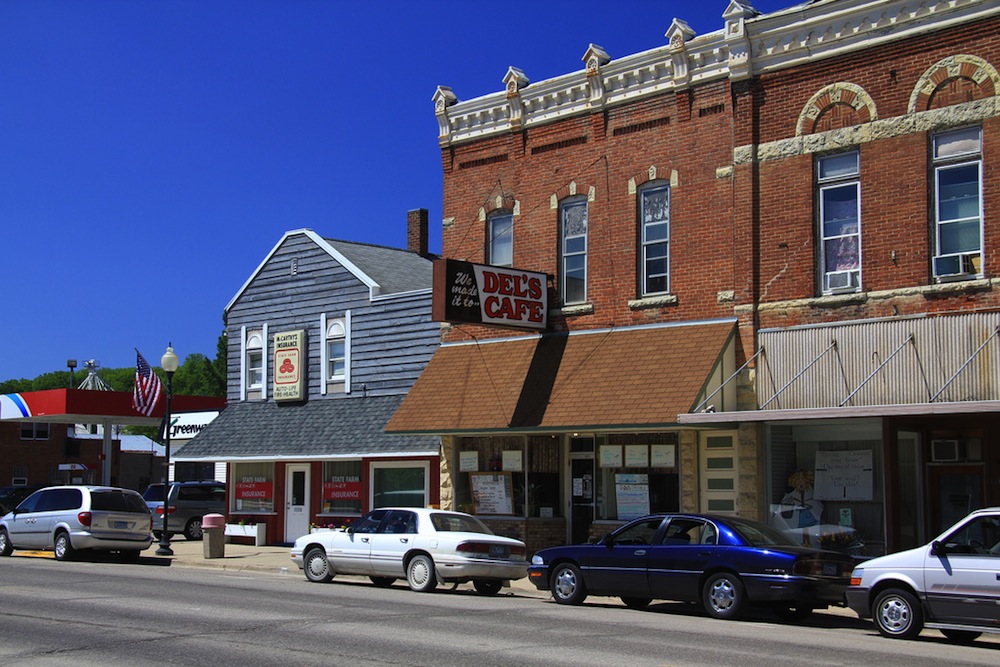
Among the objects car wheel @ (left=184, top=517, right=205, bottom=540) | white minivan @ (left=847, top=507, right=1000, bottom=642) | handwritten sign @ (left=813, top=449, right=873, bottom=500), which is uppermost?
handwritten sign @ (left=813, top=449, right=873, bottom=500)

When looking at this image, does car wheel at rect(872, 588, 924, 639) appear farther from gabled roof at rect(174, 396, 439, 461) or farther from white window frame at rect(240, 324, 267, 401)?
white window frame at rect(240, 324, 267, 401)

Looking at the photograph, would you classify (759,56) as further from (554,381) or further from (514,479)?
(514,479)

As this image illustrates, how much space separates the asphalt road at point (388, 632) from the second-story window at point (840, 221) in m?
5.88

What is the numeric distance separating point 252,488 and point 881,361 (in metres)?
17.6

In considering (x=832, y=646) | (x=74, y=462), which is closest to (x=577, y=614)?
(x=832, y=646)

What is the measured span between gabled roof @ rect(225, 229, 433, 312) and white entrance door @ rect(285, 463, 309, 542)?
196 inches

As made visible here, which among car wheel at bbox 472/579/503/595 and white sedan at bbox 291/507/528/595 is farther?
A: car wheel at bbox 472/579/503/595

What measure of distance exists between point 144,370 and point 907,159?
28953 mm

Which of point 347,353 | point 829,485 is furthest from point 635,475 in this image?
point 347,353

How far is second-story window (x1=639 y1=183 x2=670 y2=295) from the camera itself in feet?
71.9

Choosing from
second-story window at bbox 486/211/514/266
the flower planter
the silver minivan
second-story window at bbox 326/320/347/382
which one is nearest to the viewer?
the silver minivan

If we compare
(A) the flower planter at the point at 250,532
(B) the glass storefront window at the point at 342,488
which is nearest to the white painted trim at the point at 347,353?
(B) the glass storefront window at the point at 342,488

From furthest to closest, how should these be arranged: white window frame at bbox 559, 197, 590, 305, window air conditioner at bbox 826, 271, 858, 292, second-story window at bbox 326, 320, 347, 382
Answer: second-story window at bbox 326, 320, 347, 382 < white window frame at bbox 559, 197, 590, 305 < window air conditioner at bbox 826, 271, 858, 292

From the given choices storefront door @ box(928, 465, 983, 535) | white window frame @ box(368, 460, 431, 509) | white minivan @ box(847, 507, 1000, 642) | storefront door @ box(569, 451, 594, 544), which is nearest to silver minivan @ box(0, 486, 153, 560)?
white window frame @ box(368, 460, 431, 509)
